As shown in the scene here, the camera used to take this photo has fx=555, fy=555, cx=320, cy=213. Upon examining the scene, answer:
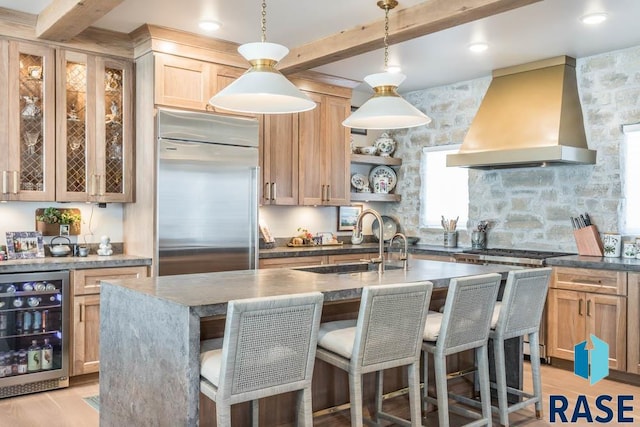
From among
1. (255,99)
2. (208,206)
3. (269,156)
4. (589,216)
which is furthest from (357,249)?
(255,99)

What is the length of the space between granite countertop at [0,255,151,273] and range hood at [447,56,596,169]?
10.1ft

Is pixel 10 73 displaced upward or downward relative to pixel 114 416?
upward

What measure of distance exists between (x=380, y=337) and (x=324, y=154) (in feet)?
11.4

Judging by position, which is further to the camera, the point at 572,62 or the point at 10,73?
the point at 572,62

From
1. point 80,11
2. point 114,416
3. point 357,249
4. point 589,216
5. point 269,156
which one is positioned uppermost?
point 80,11

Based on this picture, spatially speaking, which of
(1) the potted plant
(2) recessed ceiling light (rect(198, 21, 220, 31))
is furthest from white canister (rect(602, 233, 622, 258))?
(1) the potted plant

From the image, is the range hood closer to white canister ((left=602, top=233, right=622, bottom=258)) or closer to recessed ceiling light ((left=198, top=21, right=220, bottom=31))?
white canister ((left=602, top=233, right=622, bottom=258))

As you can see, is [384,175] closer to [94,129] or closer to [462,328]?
[94,129]

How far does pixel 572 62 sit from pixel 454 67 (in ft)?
3.41

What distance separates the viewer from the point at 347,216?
255 inches

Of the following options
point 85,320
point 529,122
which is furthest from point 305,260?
point 529,122

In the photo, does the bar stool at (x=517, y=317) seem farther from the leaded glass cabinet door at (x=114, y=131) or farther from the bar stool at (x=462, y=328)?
the leaded glass cabinet door at (x=114, y=131)

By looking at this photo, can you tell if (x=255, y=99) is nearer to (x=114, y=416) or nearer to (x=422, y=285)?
(x=422, y=285)

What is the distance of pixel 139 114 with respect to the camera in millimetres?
4559
